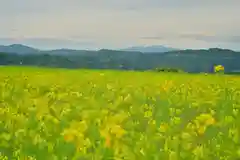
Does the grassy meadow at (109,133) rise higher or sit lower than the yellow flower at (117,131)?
lower

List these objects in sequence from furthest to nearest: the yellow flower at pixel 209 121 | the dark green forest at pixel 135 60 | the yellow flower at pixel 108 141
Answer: the dark green forest at pixel 135 60 → the yellow flower at pixel 209 121 → the yellow flower at pixel 108 141

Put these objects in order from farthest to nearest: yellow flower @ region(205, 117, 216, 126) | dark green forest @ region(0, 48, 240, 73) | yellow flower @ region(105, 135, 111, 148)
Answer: dark green forest @ region(0, 48, 240, 73), yellow flower @ region(205, 117, 216, 126), yellow flower @ region(105, 135, 111, 148)

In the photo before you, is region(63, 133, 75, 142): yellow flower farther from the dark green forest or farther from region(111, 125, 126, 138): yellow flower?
the dark green forest

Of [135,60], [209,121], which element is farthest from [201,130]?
[135,60]

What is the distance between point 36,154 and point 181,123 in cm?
104

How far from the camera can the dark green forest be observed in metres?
10.3

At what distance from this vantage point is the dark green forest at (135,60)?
10328mm

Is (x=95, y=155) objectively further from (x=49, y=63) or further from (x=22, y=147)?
(x=49, y=63)

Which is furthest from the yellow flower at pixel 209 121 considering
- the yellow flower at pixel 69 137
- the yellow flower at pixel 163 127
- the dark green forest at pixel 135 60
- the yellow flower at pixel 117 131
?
the dark green forest at pixel 135 60

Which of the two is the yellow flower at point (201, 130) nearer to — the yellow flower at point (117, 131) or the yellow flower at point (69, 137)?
the yellow flower at point (117, 131)

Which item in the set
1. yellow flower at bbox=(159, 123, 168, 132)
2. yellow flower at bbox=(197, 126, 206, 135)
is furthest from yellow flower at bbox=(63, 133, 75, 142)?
yellow flower at bbox=(197, 126, 206, 135)

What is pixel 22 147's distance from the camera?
271 centimetres

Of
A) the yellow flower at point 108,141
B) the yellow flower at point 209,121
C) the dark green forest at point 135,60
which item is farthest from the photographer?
the dark green forest at point 135,60

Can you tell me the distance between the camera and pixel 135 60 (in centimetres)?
1290
